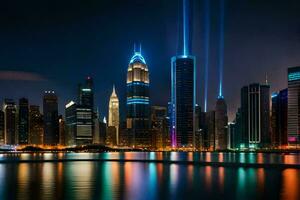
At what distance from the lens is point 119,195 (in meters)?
32.7

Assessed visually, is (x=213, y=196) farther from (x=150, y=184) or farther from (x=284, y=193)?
(x=150, y=184)

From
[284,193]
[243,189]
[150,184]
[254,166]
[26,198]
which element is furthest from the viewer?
[254,166]

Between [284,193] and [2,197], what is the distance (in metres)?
21.4

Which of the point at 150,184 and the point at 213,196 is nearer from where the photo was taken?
the point at 213,196

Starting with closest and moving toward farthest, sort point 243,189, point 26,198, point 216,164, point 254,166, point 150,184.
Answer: point 26,198 < point 243,189 < point 150,184 < point 254,166 < point 216,164

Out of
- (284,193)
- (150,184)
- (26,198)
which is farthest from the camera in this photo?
(150,184)

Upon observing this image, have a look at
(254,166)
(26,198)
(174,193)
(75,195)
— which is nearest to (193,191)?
(174,193)

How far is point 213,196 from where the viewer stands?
32.1 m

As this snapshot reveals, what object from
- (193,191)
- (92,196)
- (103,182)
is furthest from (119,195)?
(103,182)

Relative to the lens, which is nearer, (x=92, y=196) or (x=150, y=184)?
(x=92, y=196)

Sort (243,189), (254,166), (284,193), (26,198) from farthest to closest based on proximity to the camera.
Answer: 1. (254,166)
2. (243,189)
3. (284,193)
4. (26,198)

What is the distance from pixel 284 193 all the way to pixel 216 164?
4046 centimetres

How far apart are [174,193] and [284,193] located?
859cm

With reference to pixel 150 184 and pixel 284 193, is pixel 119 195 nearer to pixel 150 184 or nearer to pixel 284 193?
pixel 150 184
